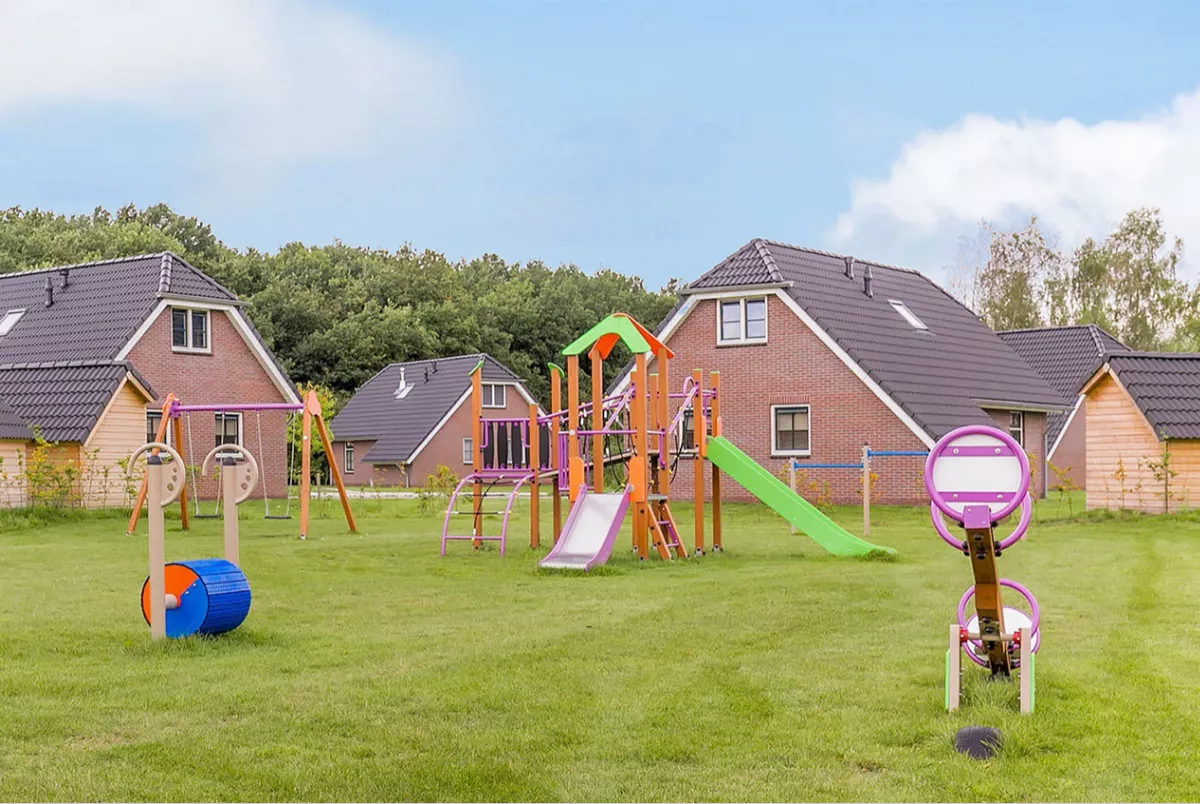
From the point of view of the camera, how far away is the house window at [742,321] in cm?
3186

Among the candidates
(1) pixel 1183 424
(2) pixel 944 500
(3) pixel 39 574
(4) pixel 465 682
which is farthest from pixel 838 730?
(1) pixel 1183 424

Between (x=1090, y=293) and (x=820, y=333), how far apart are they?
127 feet

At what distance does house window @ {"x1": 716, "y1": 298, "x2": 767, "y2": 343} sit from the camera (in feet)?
105

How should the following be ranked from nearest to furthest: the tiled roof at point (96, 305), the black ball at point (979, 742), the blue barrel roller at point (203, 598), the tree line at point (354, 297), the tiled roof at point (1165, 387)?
the black ball at point (979, 742), the blue barrel roller at point (203, 598), the tiled roof at point (1165, 387), the tiled roof at point (96, 305), the tree line at point (354, 297)

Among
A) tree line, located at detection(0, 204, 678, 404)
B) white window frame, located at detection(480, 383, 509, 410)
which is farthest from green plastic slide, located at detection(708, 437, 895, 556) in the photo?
tree line, located at detection(0, 204, 678, 404)

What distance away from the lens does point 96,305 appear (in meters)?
34.0

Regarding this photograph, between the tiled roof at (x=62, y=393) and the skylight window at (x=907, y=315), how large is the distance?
18.7m

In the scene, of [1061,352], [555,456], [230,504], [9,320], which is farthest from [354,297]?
[230,504]

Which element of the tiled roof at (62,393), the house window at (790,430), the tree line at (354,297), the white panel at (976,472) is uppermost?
the tree line at (354,297)

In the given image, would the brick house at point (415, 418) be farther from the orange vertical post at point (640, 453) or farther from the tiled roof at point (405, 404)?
the orange vertical post at point (640, 453)

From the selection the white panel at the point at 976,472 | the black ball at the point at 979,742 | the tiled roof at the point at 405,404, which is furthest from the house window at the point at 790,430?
the black ball at the point at 979,742

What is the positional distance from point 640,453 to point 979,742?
1047 cm

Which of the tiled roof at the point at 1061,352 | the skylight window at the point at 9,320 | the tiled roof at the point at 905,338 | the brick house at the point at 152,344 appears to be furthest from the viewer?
the tiled roof at the point at 1061,352

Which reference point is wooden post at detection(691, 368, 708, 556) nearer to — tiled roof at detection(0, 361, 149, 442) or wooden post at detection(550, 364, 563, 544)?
wooden post at detection(550, 364, 563, 544)
